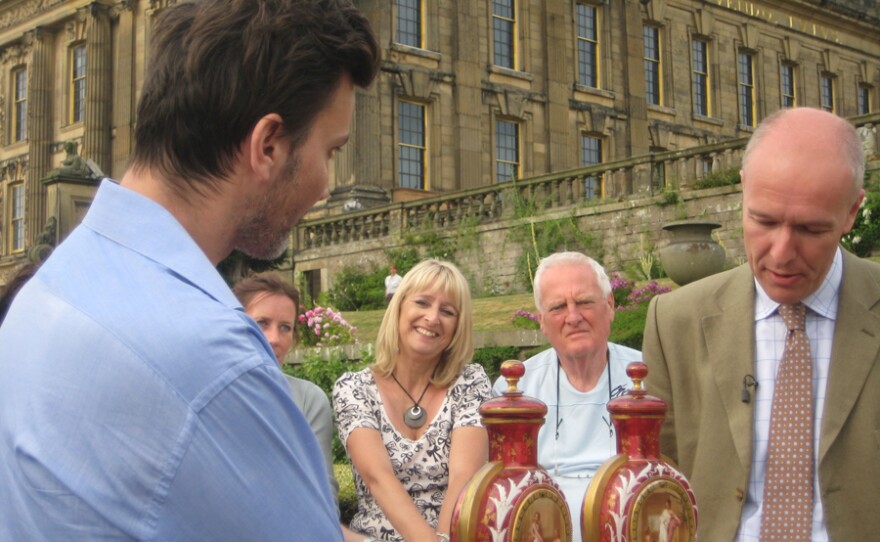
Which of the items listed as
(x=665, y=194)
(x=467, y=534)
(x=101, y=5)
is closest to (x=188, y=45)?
(x=467, y=534)

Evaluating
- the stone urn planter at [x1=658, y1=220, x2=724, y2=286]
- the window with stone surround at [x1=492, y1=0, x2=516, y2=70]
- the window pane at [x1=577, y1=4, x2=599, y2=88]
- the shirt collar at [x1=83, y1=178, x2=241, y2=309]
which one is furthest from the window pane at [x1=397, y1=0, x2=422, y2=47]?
the shirt collar at [x1=83, y1=178, x2=241, y2=309]

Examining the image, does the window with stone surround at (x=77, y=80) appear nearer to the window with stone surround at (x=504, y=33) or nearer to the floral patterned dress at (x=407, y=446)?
the window with stone surround at (x=504, y=33)

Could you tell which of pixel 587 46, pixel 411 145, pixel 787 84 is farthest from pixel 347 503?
pixel 787 84

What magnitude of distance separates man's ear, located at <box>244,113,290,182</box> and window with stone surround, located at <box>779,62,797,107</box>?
127 feet

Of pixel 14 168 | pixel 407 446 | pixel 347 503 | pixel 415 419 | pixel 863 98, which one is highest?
pixel 863 98

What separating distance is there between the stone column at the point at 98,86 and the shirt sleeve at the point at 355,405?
3071cm

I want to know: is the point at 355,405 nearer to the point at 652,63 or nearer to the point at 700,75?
the point at 652,63

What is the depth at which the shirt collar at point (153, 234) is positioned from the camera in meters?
1.49

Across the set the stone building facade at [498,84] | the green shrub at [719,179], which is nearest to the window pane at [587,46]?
the stone building facade at [498,84]

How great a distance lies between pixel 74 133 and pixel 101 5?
4195 mm

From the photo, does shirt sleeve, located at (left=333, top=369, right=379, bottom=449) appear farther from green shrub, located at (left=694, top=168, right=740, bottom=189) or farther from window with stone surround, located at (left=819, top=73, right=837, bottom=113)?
window with stone surround, located at (left=819, top=73, right=837, bottom=113)

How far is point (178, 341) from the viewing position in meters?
1.36

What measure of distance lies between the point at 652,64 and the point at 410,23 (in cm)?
974

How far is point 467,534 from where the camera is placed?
2.16m
